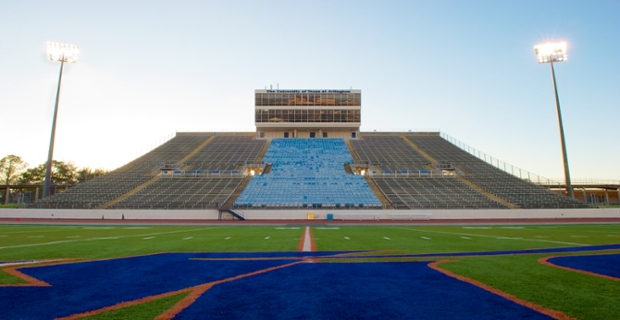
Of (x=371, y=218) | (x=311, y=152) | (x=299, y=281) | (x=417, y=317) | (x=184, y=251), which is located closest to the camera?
(x=417, y=317)

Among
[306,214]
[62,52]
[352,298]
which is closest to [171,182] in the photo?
[306,214]

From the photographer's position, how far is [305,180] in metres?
41.8

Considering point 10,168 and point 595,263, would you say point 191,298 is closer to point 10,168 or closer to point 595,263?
point 595,263

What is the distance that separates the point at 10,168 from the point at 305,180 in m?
70.0

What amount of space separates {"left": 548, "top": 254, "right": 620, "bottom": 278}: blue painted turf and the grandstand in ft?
83.6

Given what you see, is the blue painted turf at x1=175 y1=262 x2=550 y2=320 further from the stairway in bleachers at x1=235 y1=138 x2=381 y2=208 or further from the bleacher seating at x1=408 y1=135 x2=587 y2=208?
the bleacher seating at x1=408 y1=135 x2=587 y2=208

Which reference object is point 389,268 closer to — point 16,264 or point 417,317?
point 417,317

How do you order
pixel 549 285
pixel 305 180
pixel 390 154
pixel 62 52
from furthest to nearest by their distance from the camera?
pixel 390 154 < pixel 305 180 < pixel 62 52 < pixel 549 285

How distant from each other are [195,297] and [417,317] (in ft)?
9.34

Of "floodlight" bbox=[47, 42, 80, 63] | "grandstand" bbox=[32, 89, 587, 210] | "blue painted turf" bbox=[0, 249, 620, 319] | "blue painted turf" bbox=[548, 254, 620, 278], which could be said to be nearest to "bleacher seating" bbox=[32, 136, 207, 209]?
"grandstand" bbox=[32, 89, 587, 210]

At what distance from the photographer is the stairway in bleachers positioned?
34812 millimetres

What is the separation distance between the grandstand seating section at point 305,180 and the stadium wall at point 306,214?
5.19 ft

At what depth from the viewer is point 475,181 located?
134 feet

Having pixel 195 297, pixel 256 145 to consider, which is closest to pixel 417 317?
pixel 195 297
